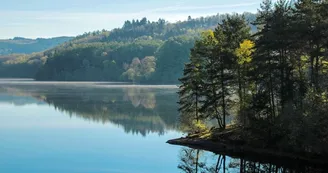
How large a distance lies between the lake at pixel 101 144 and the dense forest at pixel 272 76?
8.74 ft

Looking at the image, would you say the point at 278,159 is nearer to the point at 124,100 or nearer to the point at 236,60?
the point at 236,60

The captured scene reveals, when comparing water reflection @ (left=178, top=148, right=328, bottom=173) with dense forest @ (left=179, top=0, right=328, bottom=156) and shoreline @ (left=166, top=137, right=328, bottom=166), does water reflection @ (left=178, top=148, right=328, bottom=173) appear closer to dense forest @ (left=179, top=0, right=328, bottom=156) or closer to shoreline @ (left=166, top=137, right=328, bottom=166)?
shoreline @ (left=166, top=137, right=328, bottom=166)

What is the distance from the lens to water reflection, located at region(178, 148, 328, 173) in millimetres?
30234

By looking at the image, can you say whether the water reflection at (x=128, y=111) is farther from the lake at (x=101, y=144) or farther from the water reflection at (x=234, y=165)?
the water reflection at (x=234, y=165)

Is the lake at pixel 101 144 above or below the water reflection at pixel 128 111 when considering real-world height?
above

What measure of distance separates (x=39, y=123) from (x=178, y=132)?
20262 mm

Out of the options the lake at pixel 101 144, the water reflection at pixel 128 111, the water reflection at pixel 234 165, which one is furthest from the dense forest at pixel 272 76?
the water reflection at pixel 128 111

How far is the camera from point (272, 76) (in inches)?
1438

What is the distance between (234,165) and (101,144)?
54.6 ft

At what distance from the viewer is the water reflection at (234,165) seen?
99.2 ft

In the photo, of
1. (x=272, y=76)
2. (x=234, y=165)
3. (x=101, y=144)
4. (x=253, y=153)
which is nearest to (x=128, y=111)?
(x=101, y=144)

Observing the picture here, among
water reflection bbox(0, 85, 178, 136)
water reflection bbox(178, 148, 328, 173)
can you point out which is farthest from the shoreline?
water reflection bbox(0, 85, 178, 136)

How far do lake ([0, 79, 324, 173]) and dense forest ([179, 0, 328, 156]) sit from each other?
8.74 ft

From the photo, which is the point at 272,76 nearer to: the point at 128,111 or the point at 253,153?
the point at 253,153
